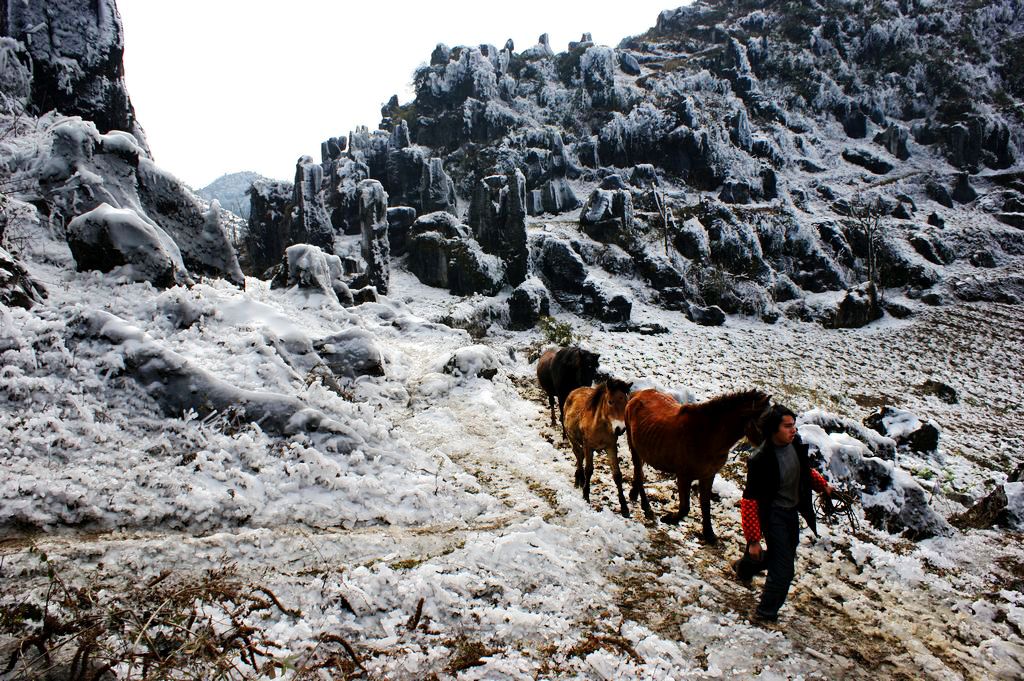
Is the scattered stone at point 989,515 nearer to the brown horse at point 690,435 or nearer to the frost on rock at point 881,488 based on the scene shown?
the frost on rock at point 881,488

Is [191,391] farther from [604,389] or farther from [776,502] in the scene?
[776,502]

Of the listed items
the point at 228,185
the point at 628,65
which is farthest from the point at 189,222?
the point at 228,185

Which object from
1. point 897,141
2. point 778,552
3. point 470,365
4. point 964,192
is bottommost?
point 778,552

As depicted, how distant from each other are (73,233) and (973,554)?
15.0 metres

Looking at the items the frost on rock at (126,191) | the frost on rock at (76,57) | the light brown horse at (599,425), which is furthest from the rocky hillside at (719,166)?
the light brown horse at (599,425)

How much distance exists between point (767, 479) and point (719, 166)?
51.6 m

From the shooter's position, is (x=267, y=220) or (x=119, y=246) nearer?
(x=119, y=246)

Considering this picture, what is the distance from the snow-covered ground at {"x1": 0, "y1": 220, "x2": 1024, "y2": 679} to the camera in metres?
3.20

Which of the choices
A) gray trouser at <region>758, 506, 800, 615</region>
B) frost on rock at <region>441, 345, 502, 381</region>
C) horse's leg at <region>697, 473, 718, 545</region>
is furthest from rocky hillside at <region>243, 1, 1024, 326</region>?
gray trouser at <region>758, 506, 800, 615</region>

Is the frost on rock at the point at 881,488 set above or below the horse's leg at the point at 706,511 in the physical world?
below

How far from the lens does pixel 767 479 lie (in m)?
3.93

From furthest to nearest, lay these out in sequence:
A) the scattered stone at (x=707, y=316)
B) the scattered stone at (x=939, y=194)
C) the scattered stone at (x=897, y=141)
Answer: the scattered stone at (x=897, y=141) → the scattered stone at (x=939, y=194) → the scattered stone at (x=707, y=316)

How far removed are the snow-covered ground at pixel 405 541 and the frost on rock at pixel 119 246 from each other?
43cm

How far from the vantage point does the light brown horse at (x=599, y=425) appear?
5773 millimetres
